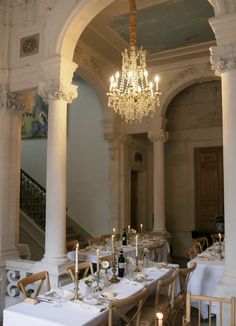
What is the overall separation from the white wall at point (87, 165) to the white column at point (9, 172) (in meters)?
3.98

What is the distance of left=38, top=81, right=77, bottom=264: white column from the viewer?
5.45 m

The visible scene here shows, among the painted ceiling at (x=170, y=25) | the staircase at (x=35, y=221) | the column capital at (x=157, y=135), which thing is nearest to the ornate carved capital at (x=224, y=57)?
the painted ceiling at (x=170, y=25)

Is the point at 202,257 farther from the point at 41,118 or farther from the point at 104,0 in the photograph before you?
Answer: the point at 41,118

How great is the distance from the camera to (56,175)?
18.2ft

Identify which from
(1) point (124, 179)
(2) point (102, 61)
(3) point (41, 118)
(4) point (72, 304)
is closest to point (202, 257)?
(4) point (72, 304)

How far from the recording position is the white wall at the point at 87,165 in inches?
398

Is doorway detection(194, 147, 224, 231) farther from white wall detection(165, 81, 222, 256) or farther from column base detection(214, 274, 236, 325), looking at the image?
column base detection(214, 274, 236, 325)

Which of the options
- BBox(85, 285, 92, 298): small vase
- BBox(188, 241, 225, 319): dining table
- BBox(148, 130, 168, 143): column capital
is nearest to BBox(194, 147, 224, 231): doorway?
BBox(148, 130, 168, 143): column capital

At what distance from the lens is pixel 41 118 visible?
12359 mm

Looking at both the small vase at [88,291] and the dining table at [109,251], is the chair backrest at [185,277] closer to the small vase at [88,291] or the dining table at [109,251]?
the small vase at [88,291]

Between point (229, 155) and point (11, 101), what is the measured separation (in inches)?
164

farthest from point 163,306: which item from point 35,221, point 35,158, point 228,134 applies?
point 35,158

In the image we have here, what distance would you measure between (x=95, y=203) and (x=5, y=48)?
5.38 meters

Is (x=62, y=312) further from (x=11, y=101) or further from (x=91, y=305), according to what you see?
(x=11, y=101)
